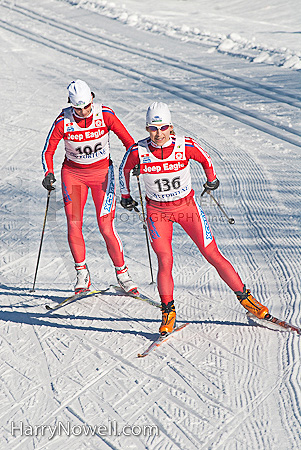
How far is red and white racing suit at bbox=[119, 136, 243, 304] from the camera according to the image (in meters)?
4.42

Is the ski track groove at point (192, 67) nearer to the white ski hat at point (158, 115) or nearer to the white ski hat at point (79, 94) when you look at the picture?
the white ski hat at point (79, 94)

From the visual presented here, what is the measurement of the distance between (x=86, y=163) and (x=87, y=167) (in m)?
0.04

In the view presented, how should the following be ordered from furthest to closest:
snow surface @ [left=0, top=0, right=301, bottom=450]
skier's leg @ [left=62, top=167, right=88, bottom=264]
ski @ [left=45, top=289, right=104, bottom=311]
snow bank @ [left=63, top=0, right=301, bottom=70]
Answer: snow bank @ [left=63, top=0, right=301, bottom=70] < ski @ [left=45, top=289, right=104, bottom=311] < skier's leg @ [left=62, top=167, right=88, bottom=264] < snow surface @ [left=0, top=0, right=301, bottom=450]

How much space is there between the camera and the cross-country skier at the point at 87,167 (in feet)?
16.6

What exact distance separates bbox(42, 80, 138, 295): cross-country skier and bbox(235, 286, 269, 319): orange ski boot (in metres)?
1.27

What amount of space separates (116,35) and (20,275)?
1131 centimetres

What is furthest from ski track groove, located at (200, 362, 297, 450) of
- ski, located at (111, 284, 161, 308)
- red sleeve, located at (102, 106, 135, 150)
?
red sleeve, located at (102, 106, 135, 150)

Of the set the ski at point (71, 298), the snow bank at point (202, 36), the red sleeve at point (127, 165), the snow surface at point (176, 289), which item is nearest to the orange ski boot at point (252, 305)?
the snow surface at point (176, 289)

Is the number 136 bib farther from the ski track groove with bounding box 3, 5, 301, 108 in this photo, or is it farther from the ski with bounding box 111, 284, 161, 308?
the ski track groove with bounding box 3, 5, 301, 108

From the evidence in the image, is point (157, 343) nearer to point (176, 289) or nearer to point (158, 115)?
point (176, 289)

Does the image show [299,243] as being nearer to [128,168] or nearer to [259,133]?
[128,168]

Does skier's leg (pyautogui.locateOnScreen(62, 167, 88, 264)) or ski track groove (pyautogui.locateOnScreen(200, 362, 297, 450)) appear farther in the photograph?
skier's leg (pyautogui.locateOnScreen(62, 167, 88, 264))

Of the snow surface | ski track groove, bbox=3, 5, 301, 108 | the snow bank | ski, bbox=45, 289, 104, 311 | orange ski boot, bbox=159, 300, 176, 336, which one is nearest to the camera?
the snow surface

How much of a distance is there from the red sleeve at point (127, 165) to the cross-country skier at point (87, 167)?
0.55 metres
